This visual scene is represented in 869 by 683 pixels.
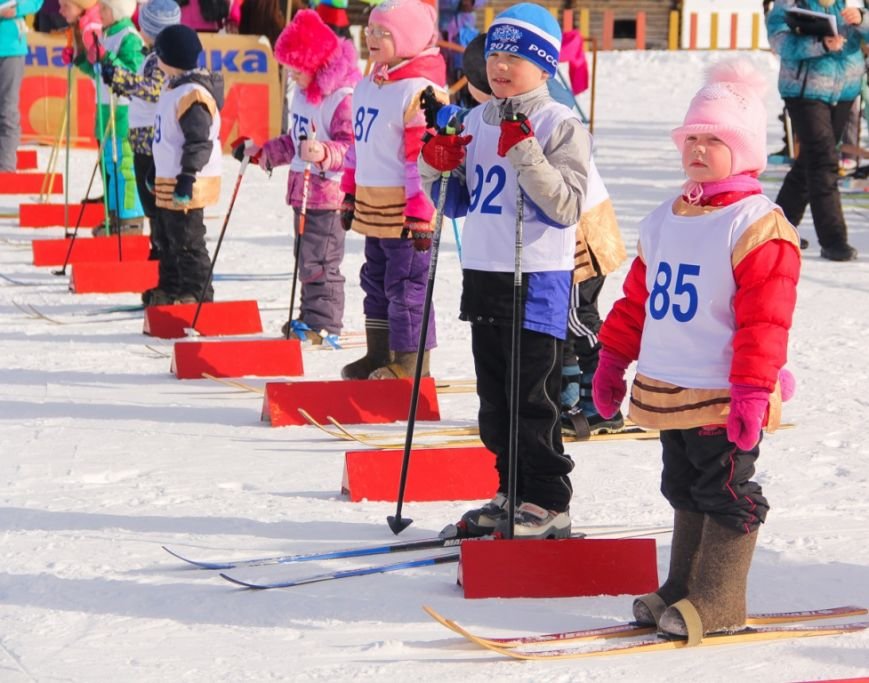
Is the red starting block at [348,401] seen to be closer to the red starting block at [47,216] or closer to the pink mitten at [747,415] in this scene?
the pink mitten at [747,415]

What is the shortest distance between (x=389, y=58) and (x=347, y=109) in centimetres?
99

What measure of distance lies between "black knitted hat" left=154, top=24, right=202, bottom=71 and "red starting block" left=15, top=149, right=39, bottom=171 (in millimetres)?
6508

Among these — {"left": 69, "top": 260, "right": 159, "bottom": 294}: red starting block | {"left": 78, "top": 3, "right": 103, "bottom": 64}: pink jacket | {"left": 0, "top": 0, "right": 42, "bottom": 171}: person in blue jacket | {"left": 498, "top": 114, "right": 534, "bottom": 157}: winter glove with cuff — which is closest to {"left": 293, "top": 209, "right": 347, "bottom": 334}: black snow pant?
{"left": 69, "top": 260, "right": 159, "bottom": 294}: red starting block

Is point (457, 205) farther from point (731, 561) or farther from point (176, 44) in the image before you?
point (176, 44)

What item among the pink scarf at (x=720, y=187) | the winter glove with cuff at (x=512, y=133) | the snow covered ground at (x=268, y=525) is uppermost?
the winter glove with cuff at (x=512, y=133)

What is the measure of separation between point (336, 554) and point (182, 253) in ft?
13.2

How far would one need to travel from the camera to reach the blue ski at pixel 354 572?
3811 mm

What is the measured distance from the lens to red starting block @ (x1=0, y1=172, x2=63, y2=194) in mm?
12680

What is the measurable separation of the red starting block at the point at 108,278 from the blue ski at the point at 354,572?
16.3 feet

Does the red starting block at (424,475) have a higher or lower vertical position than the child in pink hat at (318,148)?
lower

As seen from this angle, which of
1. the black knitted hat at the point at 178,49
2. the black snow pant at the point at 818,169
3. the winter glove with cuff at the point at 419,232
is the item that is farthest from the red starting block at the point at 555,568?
the black snow pant at the point at 818,169

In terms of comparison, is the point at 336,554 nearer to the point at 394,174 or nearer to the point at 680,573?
the point at 680,573

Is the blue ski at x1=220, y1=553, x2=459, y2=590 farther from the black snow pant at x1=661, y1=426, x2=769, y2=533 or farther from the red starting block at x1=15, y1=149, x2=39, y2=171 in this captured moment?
the red starting block at x1=15, y1=149, x2=39, y2=171

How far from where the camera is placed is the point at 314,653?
3381mm
